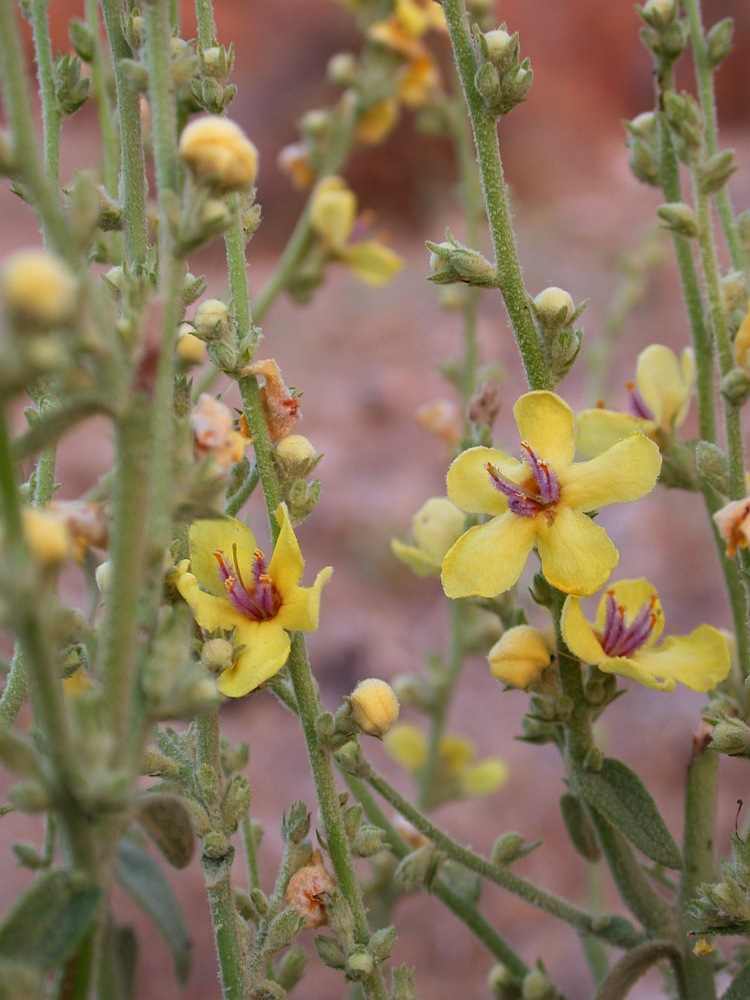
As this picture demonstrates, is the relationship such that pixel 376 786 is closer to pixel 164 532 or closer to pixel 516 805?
pixel 164 532

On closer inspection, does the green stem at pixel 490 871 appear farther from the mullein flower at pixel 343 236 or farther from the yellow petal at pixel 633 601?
the mullein flower at pixel 343 236

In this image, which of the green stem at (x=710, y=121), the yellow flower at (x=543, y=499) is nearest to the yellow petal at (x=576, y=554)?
the yellow flower at (x=543, y=499)

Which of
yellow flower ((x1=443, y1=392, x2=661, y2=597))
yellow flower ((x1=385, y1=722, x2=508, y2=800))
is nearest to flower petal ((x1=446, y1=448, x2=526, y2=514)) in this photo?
yellow flower ((x1=443, y1=392, x2=661, y2=597))

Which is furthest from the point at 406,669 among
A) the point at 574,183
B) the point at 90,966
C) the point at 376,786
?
the point at 574,183

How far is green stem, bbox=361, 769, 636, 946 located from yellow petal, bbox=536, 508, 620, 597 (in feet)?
0.44

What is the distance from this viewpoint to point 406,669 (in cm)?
169

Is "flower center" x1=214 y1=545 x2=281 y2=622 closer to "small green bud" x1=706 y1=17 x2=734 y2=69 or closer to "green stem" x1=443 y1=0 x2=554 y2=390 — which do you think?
"green stem" x1=443 y1=0 x2=554 y2=390

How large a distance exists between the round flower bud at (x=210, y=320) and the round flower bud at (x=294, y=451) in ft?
0.20

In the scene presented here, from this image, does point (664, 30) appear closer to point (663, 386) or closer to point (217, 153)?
point (663, 386)

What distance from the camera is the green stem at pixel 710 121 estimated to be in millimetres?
610

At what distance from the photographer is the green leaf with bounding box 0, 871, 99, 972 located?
316 mm

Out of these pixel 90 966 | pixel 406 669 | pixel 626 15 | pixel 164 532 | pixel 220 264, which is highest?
pixel 626 15

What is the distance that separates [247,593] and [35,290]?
0.24m

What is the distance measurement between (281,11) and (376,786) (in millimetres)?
2999
